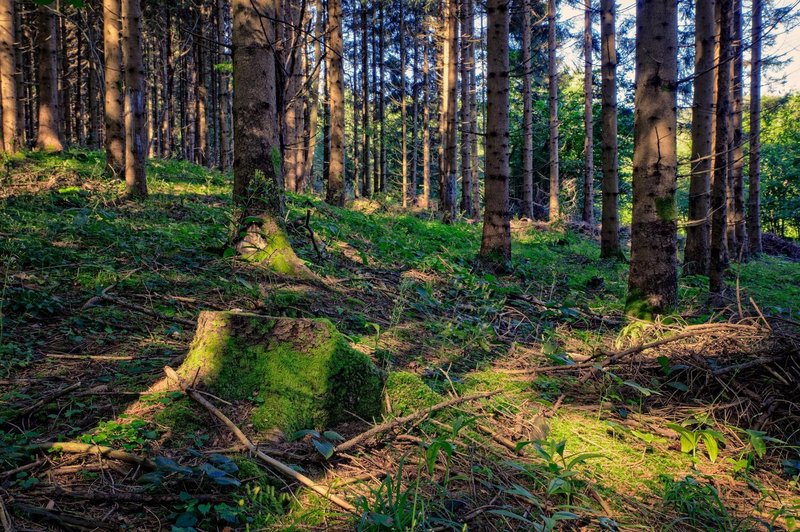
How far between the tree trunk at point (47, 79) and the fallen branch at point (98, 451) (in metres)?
11.6

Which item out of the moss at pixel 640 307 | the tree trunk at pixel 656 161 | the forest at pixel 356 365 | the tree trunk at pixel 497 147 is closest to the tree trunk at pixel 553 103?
the forest at pixel 356 365

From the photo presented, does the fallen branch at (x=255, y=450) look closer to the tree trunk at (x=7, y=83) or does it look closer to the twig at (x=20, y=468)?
the twig at (x=20, y=468)

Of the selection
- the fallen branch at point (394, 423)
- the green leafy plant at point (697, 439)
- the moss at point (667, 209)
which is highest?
the moss at point (667, 209)

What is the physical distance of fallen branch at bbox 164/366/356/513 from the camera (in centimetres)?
182

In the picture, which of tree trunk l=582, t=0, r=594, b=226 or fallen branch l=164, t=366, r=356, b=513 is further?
tree trunk l=582, t=0, r=594, b=226

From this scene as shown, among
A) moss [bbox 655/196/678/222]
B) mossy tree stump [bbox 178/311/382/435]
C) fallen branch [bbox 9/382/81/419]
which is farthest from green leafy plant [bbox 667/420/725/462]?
fallen branch [bbox 9/382/81/419]

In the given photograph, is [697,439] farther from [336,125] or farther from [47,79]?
[47,79]

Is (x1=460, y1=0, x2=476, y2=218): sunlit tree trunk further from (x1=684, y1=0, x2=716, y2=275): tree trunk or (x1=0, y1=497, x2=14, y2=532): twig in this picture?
(x1=0, y1=497, x2=14, y2=532): twig

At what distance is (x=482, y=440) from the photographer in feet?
8.05

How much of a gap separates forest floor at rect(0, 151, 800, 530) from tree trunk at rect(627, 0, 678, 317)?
0.42 meters

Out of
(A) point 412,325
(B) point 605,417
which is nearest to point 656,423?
(B) point 605,417

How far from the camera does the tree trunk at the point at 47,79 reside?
1038 cm

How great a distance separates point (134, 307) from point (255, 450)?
2.11 meters

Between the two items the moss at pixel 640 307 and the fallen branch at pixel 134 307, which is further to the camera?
the moss at pixel 640 307
